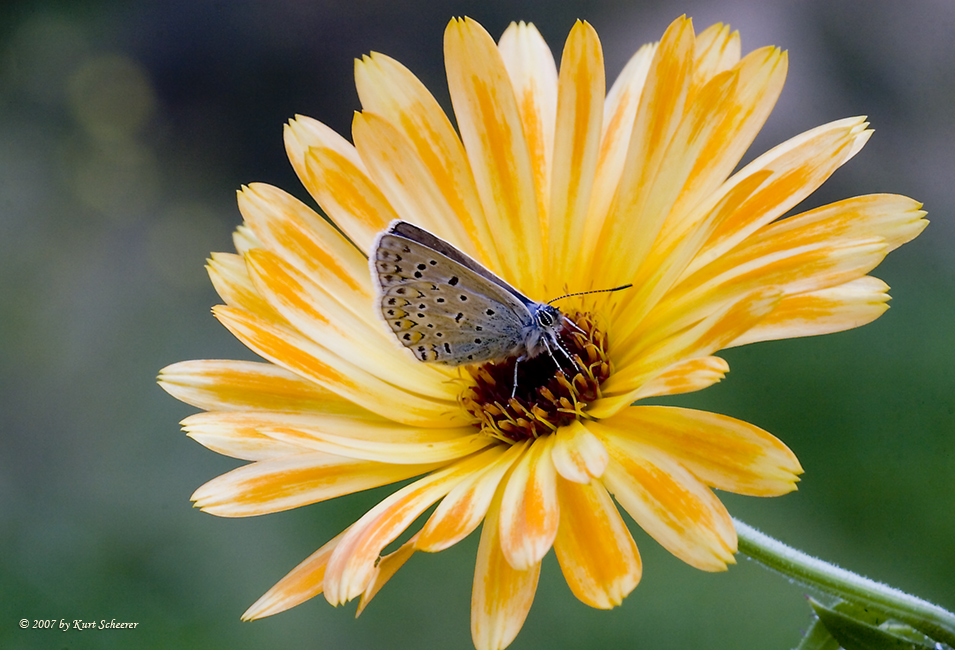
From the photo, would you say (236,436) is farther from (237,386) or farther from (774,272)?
(774,272)

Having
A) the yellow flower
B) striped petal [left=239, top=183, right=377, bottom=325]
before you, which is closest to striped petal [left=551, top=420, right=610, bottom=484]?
the yellow flower

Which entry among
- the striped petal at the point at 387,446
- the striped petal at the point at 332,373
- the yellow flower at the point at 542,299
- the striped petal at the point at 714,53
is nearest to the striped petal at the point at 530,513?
the yellow flower at the point at 542,299

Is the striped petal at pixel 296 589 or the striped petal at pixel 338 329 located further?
the striped petal at pixel 338 329

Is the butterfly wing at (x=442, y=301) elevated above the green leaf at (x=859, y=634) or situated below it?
above

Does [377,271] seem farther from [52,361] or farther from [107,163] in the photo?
[107,163]

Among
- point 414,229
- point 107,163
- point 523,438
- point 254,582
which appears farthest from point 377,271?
point 107,163

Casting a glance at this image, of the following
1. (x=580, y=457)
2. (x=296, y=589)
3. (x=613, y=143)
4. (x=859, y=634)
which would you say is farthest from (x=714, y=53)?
(x=296, y=589)

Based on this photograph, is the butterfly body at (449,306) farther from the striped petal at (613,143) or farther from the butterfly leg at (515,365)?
the striped petal at (613,143)

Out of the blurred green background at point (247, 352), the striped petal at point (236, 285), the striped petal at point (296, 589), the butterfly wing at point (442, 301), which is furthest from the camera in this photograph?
the blurred green background at point (247, 352)
